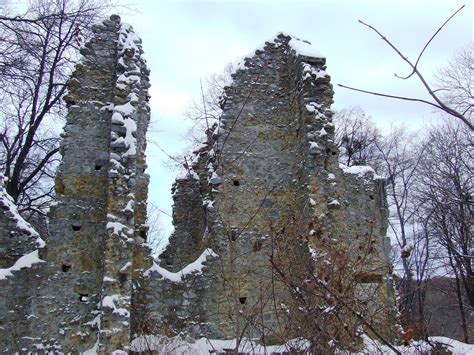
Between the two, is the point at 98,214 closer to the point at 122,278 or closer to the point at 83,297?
the point at 83,297

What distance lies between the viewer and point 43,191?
16844mm

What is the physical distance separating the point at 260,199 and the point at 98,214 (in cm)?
342

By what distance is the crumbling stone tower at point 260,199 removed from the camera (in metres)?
8.80

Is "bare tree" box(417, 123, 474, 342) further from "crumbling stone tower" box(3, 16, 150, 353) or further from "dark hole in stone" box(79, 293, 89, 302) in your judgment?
"dark hole in stone" box(79, 293, 89, 302)

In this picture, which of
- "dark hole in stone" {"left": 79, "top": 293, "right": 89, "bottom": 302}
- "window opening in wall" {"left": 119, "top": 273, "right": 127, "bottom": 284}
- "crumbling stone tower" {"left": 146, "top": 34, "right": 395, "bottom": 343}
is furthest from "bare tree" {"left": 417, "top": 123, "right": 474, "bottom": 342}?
"dark hole in stone" {"left": 79, "top": 293, "right": 89, "bottom": 302}

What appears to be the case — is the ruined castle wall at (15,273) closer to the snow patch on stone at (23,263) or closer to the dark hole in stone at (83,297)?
the snow patch on stone at (23,263)

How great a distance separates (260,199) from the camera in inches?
389

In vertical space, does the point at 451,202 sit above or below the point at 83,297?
above

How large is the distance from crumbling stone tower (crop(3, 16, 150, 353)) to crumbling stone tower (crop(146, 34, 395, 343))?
115cm

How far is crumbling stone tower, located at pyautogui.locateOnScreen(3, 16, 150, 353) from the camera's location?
318 inches

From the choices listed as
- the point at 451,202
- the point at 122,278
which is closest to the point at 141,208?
the point at 122,278

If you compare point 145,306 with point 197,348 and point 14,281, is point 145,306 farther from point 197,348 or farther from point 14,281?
point 14,281

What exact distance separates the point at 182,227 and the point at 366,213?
16.1ft

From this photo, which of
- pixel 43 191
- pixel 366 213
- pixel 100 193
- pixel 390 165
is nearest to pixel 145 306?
pixel 100 193
